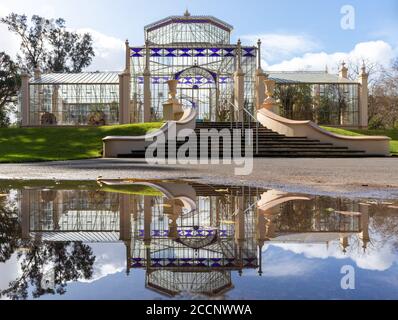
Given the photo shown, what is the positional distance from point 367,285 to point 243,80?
3062cm

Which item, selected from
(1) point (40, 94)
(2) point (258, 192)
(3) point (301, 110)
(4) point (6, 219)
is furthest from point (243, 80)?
(4) point (6, 219)

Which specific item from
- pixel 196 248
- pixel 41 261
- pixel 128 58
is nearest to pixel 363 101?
pixel 128 58

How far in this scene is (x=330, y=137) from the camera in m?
20.7

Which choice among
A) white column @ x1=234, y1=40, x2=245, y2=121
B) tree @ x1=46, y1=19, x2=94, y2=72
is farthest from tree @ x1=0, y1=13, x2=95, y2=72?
white column @ x1=234, y1=40, x2=245, y2=121

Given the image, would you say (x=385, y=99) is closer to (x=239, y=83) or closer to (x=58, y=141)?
(x=239, y=83)

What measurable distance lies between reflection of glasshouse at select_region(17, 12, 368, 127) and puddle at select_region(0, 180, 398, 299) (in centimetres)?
2720

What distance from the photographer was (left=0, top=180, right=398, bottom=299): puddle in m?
2.04

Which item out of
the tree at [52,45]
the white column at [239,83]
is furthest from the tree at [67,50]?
the white column at [239,83]

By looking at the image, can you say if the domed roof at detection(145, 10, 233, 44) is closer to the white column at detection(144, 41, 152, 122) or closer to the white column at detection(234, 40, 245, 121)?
the white column at detection(144, 41, 152, 122)

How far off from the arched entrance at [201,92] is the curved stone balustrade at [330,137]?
10550 millimetres

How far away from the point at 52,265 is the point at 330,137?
19.8 m

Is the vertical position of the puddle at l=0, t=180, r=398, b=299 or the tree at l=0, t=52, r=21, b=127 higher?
the tree at l=0, t=52, r=21, b=127

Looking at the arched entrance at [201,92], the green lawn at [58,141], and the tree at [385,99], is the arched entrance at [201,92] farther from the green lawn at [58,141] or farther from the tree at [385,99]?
the tree at [385,99]
